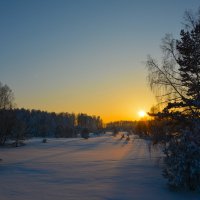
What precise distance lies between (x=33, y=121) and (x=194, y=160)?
442ft

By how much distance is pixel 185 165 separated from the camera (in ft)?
50.3

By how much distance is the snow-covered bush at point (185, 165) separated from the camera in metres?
15.2

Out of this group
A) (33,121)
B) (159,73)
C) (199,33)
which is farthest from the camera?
(33,121)

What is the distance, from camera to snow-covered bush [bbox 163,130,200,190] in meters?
15.2

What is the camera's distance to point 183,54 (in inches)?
976

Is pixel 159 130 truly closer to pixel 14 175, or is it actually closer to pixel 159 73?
pixel 159 73

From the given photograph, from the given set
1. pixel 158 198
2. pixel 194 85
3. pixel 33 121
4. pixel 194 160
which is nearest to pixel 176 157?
pixel 194 160

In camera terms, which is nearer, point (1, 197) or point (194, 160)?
point (1, 197)

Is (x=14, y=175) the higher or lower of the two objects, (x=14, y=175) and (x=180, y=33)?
the lower

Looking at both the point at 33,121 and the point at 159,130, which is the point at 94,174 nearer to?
the point at 159,130

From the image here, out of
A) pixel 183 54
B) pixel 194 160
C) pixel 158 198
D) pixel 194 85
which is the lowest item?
pixel 158 198

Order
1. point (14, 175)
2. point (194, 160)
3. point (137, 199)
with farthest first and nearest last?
1. point (14, 175)
2. point (194, 160)
3. point (137, 199)

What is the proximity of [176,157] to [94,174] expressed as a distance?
22.1ft

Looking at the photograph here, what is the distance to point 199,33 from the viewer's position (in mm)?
24031
